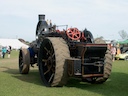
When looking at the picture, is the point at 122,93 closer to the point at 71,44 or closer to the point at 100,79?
the point at 100,79

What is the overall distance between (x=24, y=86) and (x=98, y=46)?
8.80 ft

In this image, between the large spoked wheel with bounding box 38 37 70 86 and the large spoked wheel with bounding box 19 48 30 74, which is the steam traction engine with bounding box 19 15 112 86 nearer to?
the large spoked wheel with bounding box 38 37 70 86

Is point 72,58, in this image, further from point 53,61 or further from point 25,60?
point 25,60

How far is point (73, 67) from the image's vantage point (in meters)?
7.68

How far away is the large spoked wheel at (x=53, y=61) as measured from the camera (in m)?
7.77

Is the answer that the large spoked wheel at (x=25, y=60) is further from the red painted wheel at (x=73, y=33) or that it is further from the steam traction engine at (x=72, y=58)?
the red painted wheel at (x=73, y=33)

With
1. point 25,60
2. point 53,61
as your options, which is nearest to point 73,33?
point 53,61

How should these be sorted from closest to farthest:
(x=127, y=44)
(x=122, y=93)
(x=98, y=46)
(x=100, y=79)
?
1. (x=122, y=93)
2. (x=98, y=46)
3. (x=100, y=79)
4. (x=127, y=44)

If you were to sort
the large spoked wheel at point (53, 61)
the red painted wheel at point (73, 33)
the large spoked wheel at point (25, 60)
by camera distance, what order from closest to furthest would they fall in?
the large spoked wheel at point (53, 61) < the red painted wheel at point (73, 33) < the large spoked wheel at point (25, 60)

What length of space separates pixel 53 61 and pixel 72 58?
0.77 metres

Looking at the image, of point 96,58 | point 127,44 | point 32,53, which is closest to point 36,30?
point 32,53

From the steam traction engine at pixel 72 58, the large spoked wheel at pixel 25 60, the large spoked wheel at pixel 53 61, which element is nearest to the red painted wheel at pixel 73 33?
the steam traction engine at pixel 72 58

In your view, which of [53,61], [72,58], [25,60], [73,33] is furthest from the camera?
[25,60]

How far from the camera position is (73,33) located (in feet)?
29.0
